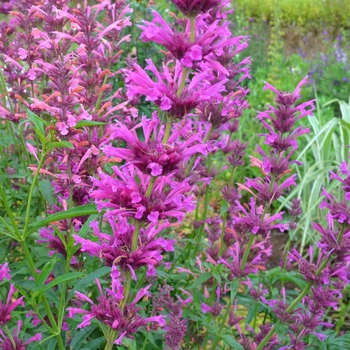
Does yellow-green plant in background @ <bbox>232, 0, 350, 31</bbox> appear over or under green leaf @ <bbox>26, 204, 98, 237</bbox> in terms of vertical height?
under

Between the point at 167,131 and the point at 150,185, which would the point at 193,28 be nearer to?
the point at 167,131

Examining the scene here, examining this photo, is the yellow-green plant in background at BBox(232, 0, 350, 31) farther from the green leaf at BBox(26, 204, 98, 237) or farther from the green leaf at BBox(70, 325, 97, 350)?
the green leaf at BBox(26, 204, 98, 237)

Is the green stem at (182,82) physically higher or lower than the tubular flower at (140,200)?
higher

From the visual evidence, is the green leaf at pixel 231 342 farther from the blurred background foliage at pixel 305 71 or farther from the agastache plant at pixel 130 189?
the blurred background foliage at pixel 305 71

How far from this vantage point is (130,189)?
55.2 inches

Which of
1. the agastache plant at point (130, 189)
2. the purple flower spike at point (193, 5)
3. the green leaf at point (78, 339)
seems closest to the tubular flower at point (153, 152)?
the agastache plant at point (130, 189)

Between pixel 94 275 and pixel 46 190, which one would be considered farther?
pixel 46 190

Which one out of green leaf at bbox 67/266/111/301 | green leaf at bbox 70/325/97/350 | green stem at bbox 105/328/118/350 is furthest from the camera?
green leaf at bbox 70/325/97/350

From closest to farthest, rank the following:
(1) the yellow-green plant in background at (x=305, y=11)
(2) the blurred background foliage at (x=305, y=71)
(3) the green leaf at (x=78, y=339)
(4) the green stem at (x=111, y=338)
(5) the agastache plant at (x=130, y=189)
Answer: (5) the agastache plant at (x=130, y=189) < (4) the green stem at (x=111, y=338) < (3) the green leaf at (x=78, y=339) < (2) the blurred background foliage at (x=305, y=71) < (1) the yellow-green plant in background at (x=305, y=11)

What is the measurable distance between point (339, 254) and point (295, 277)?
29.5 inches

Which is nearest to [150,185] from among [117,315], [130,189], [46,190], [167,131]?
[130,189]

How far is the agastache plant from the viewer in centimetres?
140

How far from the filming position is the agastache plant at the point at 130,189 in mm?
1404

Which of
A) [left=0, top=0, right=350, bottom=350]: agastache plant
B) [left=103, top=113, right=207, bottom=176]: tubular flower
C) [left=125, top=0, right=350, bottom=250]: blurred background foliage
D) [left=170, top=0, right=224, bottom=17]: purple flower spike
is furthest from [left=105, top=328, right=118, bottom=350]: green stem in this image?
[left=125, top=0, right=350, bottom=250]: blurred background foliage
